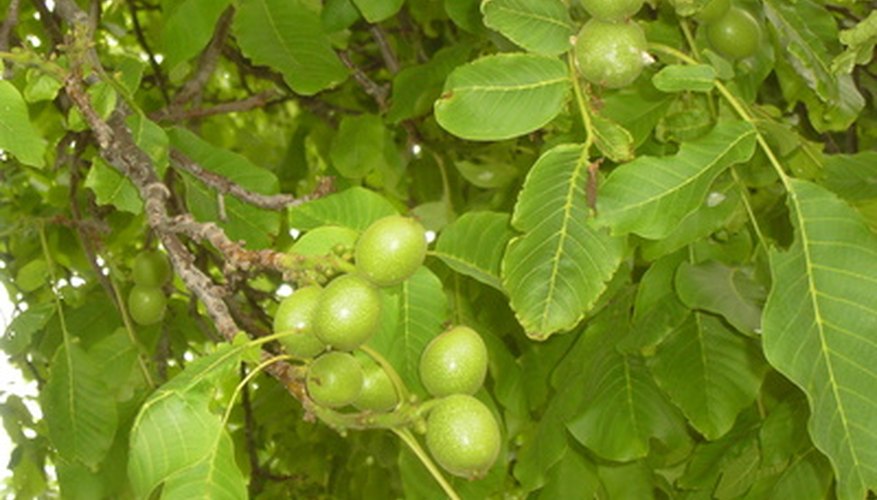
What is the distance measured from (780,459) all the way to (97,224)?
1.28m

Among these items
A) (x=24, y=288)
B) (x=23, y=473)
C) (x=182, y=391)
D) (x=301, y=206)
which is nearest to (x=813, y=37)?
(x=301, y=206)

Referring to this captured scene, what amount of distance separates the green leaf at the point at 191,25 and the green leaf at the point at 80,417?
1.86 feet

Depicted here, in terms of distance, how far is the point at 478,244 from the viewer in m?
1.40

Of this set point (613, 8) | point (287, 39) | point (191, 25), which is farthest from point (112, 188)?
point (613, 8)

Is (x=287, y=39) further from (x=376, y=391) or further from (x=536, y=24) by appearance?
(x=376, y=391)

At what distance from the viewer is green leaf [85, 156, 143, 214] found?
5.37ft

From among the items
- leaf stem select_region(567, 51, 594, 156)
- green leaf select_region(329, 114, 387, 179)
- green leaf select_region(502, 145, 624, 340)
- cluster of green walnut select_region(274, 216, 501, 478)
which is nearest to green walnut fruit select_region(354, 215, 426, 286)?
cluster of green walnut select_region(274, 216, 501, 478)

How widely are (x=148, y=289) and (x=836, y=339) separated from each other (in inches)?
51.9

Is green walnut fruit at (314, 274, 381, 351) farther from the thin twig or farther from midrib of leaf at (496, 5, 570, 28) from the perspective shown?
midrib of leaf at (496, 5, 570, 28)

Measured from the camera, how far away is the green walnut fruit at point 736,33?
1745 mm

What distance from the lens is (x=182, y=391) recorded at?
3.58ft

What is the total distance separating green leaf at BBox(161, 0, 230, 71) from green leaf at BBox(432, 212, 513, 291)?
26.1 inches

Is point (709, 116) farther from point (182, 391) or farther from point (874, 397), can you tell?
point (182, 391)

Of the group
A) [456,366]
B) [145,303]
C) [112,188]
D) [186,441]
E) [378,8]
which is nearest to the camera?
[186,441]
